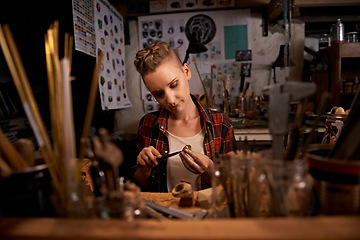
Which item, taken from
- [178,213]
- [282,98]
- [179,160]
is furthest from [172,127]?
[282,98]

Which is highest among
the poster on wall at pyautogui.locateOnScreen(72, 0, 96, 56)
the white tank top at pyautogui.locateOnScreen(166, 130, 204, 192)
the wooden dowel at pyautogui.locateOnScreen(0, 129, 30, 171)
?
the poster on wall at pyautogui.locateOnScreen(72, 0, 96, 56)

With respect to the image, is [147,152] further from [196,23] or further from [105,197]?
[196,23]

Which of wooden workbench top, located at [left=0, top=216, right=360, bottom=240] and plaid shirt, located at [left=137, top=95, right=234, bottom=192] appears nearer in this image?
wooden workbench top, located at [left=0, top=216, right=360, bottom=240]

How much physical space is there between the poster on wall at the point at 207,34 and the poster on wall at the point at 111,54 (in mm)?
404

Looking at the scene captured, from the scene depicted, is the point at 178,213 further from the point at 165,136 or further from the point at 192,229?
the point at 165,136

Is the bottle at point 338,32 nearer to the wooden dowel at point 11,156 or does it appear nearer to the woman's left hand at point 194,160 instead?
the woman's left hand at point 194,160

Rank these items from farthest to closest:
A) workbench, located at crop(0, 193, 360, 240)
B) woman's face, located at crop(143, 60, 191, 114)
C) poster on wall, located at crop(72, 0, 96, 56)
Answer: poster on wall, located at crop(72, 0, 96, 56) → woman's face, located at crop(143, 60, 191, 114) → workbench, located at crop(0, 193, 360, 240)

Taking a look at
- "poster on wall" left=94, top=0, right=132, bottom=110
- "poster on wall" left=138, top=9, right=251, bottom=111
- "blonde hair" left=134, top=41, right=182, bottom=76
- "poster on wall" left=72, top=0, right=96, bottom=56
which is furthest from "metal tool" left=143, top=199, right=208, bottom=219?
"poster on wall" left=138, top=9, right=251, bottom=111

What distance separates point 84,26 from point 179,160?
1415mm

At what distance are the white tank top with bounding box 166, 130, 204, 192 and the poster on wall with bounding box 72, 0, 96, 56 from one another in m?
1.11

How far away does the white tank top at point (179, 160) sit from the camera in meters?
1.34

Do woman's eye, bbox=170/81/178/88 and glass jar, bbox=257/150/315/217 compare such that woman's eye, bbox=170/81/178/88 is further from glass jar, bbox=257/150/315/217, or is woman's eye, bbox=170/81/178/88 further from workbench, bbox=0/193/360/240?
workbench, bbox=0/193/360/240

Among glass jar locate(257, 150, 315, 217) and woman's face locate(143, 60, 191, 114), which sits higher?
woman's face locate(143, 60, 191, 114)

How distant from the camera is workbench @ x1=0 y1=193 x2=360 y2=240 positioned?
36 centimetres
